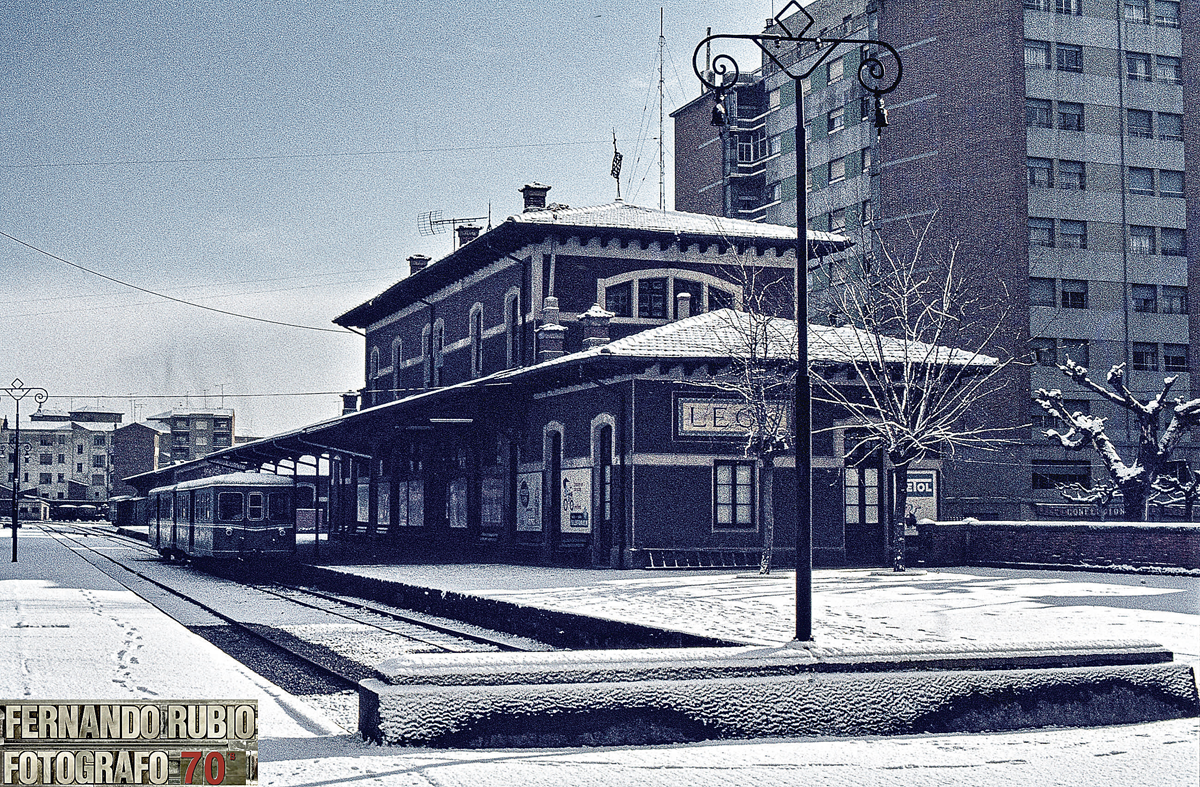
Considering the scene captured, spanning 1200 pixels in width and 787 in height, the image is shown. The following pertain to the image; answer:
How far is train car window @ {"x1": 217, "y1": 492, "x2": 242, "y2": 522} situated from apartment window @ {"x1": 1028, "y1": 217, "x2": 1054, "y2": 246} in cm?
3174

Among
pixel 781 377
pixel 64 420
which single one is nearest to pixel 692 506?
pixel 781 377

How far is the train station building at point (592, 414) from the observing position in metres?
26.3

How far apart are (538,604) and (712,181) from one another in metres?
53.5

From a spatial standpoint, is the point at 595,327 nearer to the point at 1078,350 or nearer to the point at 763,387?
the point at 763,387

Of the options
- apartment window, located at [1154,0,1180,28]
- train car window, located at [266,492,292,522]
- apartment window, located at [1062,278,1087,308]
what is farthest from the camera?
apartment window, located at [1154,0,1180,28]

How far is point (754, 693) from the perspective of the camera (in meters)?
8.48

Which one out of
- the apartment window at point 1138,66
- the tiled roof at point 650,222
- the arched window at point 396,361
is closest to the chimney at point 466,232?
the arched window at point 396,361

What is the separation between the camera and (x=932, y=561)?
2812 centimetres

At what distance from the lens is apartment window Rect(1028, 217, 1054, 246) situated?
1999 inches

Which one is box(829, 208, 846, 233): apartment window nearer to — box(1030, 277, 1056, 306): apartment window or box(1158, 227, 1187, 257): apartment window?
box(1030, 277, 1056, 306): apartment window

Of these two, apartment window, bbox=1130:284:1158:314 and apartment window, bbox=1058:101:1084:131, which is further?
apartment window, bbox=1130:284:1158:314

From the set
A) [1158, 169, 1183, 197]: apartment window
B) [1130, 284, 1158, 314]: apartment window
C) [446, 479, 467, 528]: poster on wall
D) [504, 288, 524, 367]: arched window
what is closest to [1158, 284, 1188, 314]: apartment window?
[1130, 284, 1158, 314]: apartment window

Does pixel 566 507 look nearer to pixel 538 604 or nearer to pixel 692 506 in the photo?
pixel 692 506

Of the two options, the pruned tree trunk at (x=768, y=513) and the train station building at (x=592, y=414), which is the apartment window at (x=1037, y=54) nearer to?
the train station building at (x=592, y=414)
